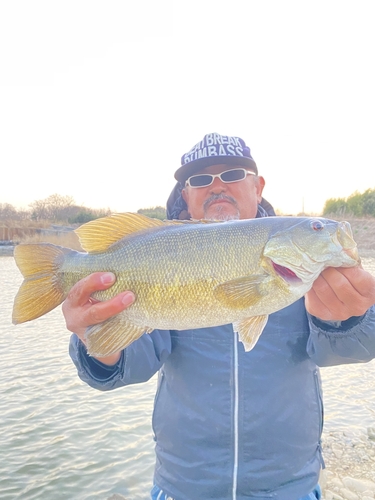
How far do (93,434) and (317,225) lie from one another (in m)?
5.27

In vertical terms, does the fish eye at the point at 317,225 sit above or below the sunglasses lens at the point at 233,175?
below

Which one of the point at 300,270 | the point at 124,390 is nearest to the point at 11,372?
the point at 124,390

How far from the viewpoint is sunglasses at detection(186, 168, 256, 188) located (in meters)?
3.46

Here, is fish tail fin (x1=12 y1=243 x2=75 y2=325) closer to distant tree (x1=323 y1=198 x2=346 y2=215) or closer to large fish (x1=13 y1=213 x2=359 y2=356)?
large fish (x1=13 y1=213 x2=359 y2=356)

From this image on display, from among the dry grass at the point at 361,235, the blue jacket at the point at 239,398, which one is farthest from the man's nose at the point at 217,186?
the dry grass at the point at 361,235

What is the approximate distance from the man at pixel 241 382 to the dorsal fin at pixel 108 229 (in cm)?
26

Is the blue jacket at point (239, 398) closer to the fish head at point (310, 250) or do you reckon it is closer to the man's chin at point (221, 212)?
the fish head at point (310, 250)

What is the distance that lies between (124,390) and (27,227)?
122 ft

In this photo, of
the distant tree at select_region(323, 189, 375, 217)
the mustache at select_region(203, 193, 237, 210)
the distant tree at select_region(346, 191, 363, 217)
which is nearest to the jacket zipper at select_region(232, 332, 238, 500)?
the mustache at select_region(203, 193, 237, 210)

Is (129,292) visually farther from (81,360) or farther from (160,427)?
(160,427)

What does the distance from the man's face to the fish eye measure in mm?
1112

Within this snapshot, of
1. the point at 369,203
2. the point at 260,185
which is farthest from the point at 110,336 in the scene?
the point at 369,203

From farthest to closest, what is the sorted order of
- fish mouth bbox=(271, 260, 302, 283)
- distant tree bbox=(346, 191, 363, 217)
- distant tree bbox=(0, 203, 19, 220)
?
distant tree bbox=(0, 203, 19, 220), distant tree bbox=(346, 191, 363, 217), fish mouth bbox=(271, 260, 302, 283)

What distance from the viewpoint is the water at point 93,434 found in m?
5.02
